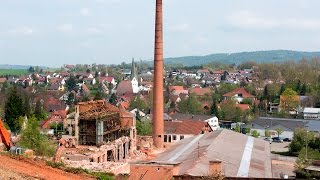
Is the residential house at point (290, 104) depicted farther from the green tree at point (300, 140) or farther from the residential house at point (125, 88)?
the residential house at point (125, 88)

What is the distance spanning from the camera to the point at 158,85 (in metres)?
44.5

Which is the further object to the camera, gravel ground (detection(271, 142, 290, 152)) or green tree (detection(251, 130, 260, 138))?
green tree (detection(251, 130, 260, 138))

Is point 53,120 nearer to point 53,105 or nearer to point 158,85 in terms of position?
point 53,105

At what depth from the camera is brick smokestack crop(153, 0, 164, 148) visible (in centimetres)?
4456

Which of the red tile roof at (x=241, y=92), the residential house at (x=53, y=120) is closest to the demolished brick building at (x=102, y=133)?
the residential house at (x=53, y=120)

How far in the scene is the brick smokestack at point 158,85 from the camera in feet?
146

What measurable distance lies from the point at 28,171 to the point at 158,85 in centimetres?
2567

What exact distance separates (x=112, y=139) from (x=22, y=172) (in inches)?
1035

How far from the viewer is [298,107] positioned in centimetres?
8538

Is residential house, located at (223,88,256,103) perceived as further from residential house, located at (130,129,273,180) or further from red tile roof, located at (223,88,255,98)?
residential house, located at (130,129,273,180)

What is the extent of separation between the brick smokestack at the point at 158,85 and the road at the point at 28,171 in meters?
22.9

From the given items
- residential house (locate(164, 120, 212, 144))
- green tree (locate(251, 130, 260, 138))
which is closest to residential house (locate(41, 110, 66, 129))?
residential house (locate(164, 120, 212, 144))

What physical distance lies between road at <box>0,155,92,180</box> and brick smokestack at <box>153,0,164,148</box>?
22885mm

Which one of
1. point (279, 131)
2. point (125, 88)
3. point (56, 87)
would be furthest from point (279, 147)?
point (56, 87)
